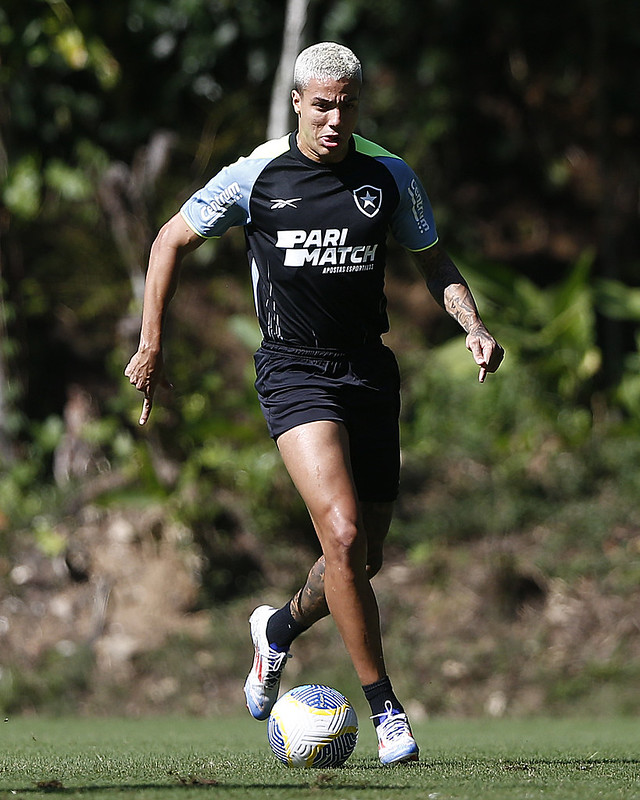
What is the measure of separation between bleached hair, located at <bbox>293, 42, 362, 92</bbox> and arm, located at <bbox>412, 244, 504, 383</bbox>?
0.81 m

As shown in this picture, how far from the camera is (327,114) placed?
427 cm

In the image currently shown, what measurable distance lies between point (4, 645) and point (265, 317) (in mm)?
5187

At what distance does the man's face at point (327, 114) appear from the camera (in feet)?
13.9

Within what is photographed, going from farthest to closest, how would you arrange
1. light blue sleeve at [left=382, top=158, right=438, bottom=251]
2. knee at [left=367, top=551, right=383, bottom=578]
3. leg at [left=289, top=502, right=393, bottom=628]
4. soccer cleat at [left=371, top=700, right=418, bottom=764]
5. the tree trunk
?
the tree trunk, knee at [left=367, top=551, right=383, bottom=578], leg at [left=289, top=502, right=393, bottom=628], light blue sleeve at [left=382, top=158, right=438, bottom=251], soccer cleat at [left=371, top=700, right=418, bottom=764]

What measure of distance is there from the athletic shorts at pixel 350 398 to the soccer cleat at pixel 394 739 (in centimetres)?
86

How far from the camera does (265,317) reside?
459cm

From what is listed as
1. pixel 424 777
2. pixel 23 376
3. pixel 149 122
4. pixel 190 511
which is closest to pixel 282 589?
pixel 190 511

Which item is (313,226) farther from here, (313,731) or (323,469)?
(313,731)

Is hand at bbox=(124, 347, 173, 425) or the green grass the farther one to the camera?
hand at bbox=(124, 347, 173, 425)

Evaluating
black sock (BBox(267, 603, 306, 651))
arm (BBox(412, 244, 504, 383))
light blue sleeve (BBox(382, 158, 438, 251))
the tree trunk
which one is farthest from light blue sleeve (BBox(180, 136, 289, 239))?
the tree trunk

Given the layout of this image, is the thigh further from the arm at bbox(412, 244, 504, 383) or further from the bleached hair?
the bleached hair

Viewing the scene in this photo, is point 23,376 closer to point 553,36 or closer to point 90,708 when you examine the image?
point 90,708

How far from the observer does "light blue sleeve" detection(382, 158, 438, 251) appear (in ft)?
15.0

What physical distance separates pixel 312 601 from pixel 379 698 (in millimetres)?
665
